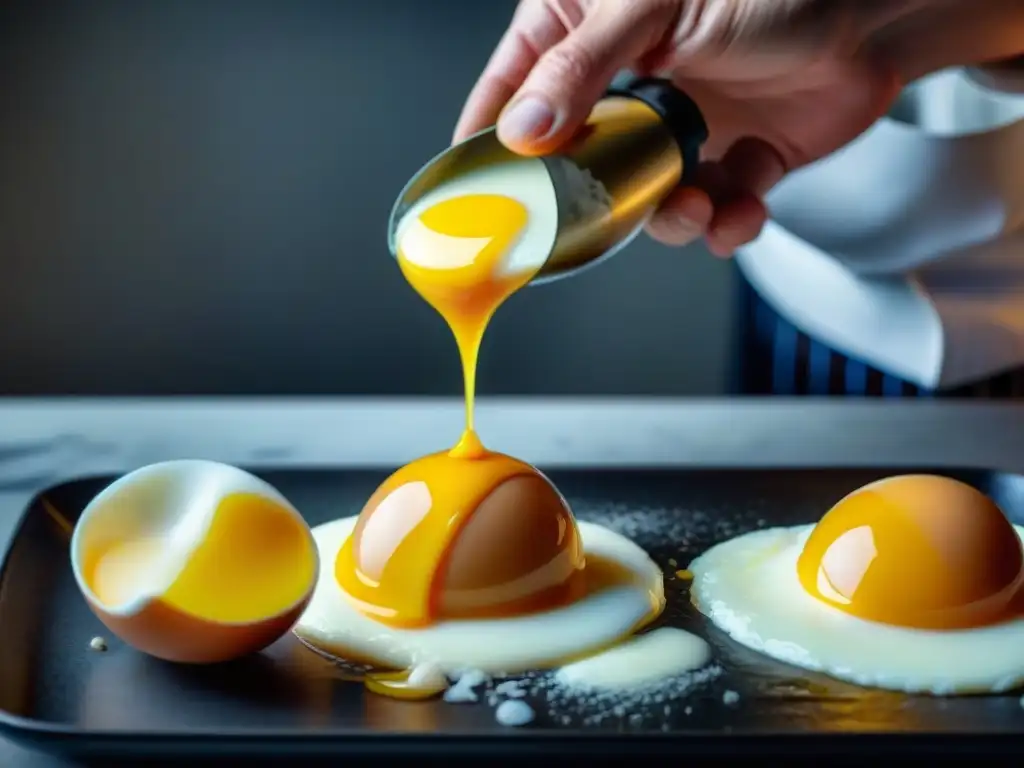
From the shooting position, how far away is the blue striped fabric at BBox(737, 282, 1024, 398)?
1.78 meters

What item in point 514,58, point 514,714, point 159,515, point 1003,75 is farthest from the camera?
point 1003,75

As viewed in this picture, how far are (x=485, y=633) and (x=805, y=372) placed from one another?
1061 millimetres

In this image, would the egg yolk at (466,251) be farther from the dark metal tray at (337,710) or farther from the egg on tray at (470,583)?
the dark metal tray at (337,710)

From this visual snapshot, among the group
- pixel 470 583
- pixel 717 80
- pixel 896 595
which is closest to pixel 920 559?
pixel 896 595

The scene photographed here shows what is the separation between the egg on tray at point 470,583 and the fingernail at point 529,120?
0.26m

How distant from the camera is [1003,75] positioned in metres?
1.43

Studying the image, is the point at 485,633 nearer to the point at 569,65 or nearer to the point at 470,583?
the point at 470,583

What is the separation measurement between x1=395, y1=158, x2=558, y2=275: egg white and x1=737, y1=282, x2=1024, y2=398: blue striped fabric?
95cm

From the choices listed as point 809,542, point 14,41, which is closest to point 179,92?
point 14,41

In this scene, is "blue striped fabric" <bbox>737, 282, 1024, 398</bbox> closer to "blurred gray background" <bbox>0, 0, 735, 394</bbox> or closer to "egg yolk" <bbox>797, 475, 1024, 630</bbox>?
"blurred gray background" <bbox>0, 0, 735, 394</bbox>

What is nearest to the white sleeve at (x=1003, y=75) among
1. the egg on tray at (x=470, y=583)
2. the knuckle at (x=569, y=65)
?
the knuckle at (x=569, y=65)

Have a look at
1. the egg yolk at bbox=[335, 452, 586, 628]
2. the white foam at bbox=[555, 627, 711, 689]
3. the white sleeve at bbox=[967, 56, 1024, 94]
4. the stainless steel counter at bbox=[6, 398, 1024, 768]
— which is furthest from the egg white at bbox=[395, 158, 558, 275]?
the white sleeve at bbox=[967, 56, 1024, 94]

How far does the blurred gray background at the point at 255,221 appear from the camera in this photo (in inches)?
87.6

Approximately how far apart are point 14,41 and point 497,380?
107cm
